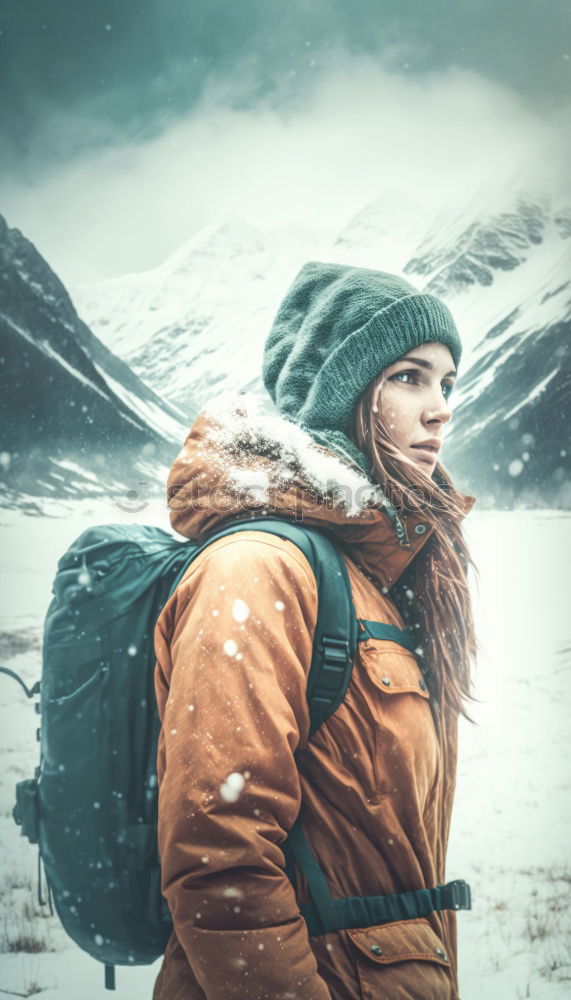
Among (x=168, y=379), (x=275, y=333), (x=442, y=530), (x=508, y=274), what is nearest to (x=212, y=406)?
(x=275, y=333)

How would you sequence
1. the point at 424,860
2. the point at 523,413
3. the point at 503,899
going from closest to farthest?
the point at 424,860
the point at 503,899
the point at 523,413

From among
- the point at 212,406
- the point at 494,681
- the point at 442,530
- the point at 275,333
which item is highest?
the point at 275,333

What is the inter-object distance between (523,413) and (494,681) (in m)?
1.41

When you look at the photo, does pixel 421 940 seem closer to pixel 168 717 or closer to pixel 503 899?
pixel 168 717

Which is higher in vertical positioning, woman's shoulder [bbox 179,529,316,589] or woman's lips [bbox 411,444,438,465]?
woman's lips [bbox 411,444,438,465]

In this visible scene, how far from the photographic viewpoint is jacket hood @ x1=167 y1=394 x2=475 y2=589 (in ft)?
2.63

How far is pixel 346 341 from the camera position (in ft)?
3.30

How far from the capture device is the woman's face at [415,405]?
0.98 m

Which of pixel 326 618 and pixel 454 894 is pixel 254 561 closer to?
pixel 326 618

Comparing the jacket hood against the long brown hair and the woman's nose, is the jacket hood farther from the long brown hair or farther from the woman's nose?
the woman's nose

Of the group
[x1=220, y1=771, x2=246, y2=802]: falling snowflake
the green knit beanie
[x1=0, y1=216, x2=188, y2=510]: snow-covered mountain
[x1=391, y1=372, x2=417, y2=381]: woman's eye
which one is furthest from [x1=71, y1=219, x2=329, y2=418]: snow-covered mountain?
[x1=220, y1=771, x2=246, y2=802]: falling snowflake

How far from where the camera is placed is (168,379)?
295cm

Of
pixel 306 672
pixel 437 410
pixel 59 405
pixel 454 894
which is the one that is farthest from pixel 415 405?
pixel 59 405

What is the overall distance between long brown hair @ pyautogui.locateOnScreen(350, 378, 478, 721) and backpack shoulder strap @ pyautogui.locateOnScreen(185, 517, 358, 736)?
0.21 meters
